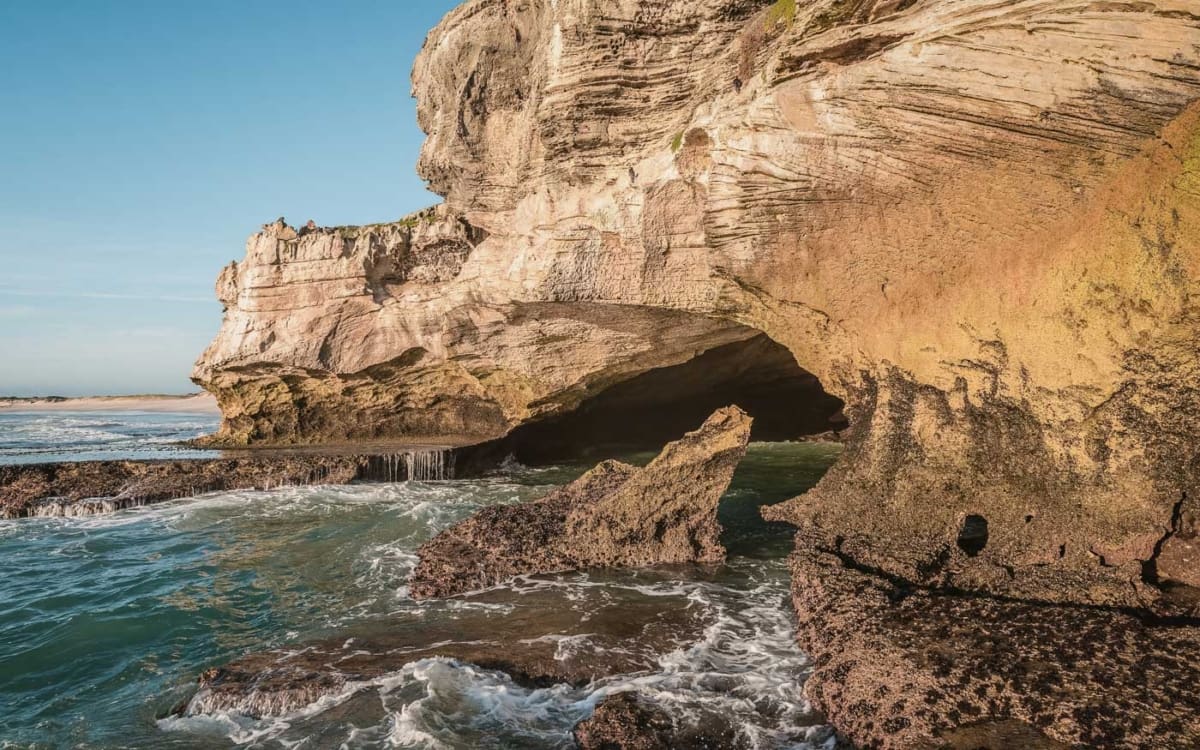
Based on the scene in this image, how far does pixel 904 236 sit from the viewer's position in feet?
31.1

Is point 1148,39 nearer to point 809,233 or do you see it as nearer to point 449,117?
point 809,233

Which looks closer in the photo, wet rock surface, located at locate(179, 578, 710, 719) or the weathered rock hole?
wet rock surface, located at locate(179, 578, 710, 719)

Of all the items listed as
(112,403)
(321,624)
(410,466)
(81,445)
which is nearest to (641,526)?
(321,624)

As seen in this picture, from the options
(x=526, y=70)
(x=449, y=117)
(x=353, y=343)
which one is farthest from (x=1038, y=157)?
(x=353, y=343)

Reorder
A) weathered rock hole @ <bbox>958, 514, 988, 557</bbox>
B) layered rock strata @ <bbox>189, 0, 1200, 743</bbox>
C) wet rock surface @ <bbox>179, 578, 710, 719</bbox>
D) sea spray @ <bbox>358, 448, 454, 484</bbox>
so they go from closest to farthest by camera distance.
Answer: wet rock surface @ <bbox>179, 578, 710, 719</bbox>, layered rock strata @ <bbox>189, 0, 1200, 743</bbox>, weathered rock hole @ <bbox>958, 514, 988, 557</bbox>, sea spray @ <bbox>358, 448, 454, 484</bbox>

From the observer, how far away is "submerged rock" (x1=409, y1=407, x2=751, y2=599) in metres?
10.0

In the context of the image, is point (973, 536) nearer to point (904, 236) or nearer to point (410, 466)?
point (904, 236)

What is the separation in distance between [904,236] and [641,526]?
5.22 m

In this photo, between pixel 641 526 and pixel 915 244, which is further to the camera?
pixel 641 526

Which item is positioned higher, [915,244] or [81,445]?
[915,244]

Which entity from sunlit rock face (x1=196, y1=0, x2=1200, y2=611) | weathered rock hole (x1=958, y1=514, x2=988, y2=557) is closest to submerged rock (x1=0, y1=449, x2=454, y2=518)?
sunlit rock face (x1=196, y1=0, x2=1200, y2=611)

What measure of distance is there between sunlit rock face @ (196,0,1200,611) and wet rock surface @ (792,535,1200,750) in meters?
1.20

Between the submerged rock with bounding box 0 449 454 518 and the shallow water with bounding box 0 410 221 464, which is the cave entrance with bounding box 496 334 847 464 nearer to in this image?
the submerged rock with bounding box 0 449 454 518

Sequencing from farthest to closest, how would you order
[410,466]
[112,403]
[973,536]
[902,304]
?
[112,403] → [410,466] → [902,304] → [973,536]
